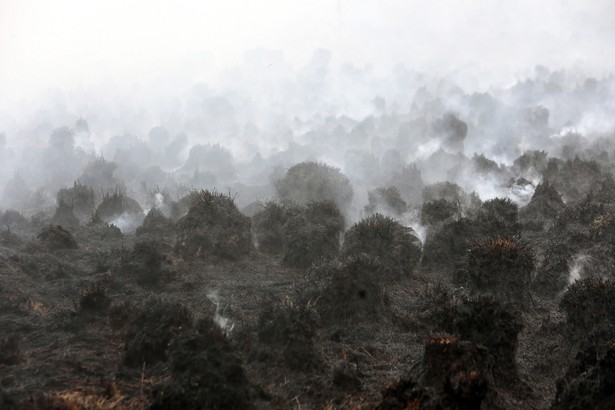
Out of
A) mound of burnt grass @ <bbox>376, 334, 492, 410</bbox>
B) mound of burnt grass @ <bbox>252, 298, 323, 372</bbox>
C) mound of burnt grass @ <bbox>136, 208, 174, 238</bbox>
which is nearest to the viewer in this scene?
mound of burnt grass @ <bbox>376, 334, 492, 410</bbox>

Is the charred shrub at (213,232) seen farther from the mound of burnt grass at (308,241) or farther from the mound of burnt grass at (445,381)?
the mound of burnt grass at (445,381)

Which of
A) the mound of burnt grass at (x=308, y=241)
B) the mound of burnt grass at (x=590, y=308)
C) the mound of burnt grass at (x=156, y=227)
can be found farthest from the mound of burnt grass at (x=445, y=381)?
the mound of burnt grass at (x=156, y=227)

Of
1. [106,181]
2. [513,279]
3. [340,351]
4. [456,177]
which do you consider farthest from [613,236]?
[106,181]

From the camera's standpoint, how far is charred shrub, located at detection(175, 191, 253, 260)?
24750 millimetres

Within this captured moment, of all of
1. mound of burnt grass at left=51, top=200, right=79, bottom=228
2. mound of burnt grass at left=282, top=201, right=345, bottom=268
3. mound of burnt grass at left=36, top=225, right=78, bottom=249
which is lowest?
mound of burnt grass at left=282, top=201, right=345, bottom=268

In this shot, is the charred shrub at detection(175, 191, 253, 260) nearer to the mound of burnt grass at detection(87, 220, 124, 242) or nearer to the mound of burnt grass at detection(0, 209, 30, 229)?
the mound of burnt grass at detection(87, 220, 124, 242)

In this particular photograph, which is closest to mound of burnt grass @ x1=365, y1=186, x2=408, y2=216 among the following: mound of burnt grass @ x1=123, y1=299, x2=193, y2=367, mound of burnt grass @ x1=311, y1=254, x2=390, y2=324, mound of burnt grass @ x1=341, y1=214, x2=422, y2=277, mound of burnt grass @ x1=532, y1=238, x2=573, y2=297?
mound of burnt grass @ x1=341, y1=214, x2=422, y2=277

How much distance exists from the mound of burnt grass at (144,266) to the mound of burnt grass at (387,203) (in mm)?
24566

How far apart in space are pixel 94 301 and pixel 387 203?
3081 centimetres

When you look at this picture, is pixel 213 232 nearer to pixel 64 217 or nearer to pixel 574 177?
pixel 64 217

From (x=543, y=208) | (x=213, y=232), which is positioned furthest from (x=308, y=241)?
(x=543, y=208)

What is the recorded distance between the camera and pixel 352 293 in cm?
1662

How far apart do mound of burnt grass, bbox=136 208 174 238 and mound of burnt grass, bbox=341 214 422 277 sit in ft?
47.5

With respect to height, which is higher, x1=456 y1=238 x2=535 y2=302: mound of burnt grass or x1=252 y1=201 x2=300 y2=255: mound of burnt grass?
x1=252 y1=201 x2=300 y2=255: mound of burnt grass
